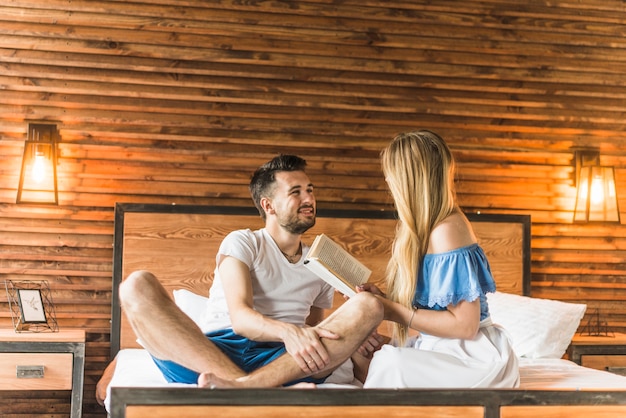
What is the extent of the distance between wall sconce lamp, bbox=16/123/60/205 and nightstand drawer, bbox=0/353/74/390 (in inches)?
32.1

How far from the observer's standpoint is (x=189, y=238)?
4.32 m

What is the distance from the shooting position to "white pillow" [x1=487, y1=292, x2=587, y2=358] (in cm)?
402

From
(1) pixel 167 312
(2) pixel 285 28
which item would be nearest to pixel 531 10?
(2) pixel 285 28

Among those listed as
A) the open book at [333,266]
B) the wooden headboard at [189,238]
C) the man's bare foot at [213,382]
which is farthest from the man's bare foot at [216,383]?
the wooden headboard at [189,238]

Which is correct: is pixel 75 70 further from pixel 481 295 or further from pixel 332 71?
pixel 481 295

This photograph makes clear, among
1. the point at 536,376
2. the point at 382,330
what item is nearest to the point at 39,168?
the point at 382,330

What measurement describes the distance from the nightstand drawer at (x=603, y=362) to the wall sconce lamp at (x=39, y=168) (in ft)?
9.19

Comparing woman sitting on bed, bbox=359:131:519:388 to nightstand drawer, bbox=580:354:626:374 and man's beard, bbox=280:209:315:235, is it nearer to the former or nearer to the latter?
man's beard, bbox=280:209:315:235

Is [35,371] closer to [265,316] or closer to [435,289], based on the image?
[265,316]

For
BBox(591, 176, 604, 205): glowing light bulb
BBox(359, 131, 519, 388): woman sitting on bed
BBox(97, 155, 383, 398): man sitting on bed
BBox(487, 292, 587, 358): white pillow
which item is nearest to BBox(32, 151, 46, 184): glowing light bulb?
BBox(97, 155, 383, 398): man sitting on bed

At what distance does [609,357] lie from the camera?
426 centimetres

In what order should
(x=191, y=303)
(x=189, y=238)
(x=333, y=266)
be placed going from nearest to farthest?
1. (x=333, y=266)
2. (x=191, y=303)
3. (x=189, y=238)

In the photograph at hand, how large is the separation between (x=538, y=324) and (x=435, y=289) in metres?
1.49

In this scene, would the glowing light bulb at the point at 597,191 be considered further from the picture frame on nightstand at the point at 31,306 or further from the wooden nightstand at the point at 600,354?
the picture frame on nightstand at the point at 31,306
